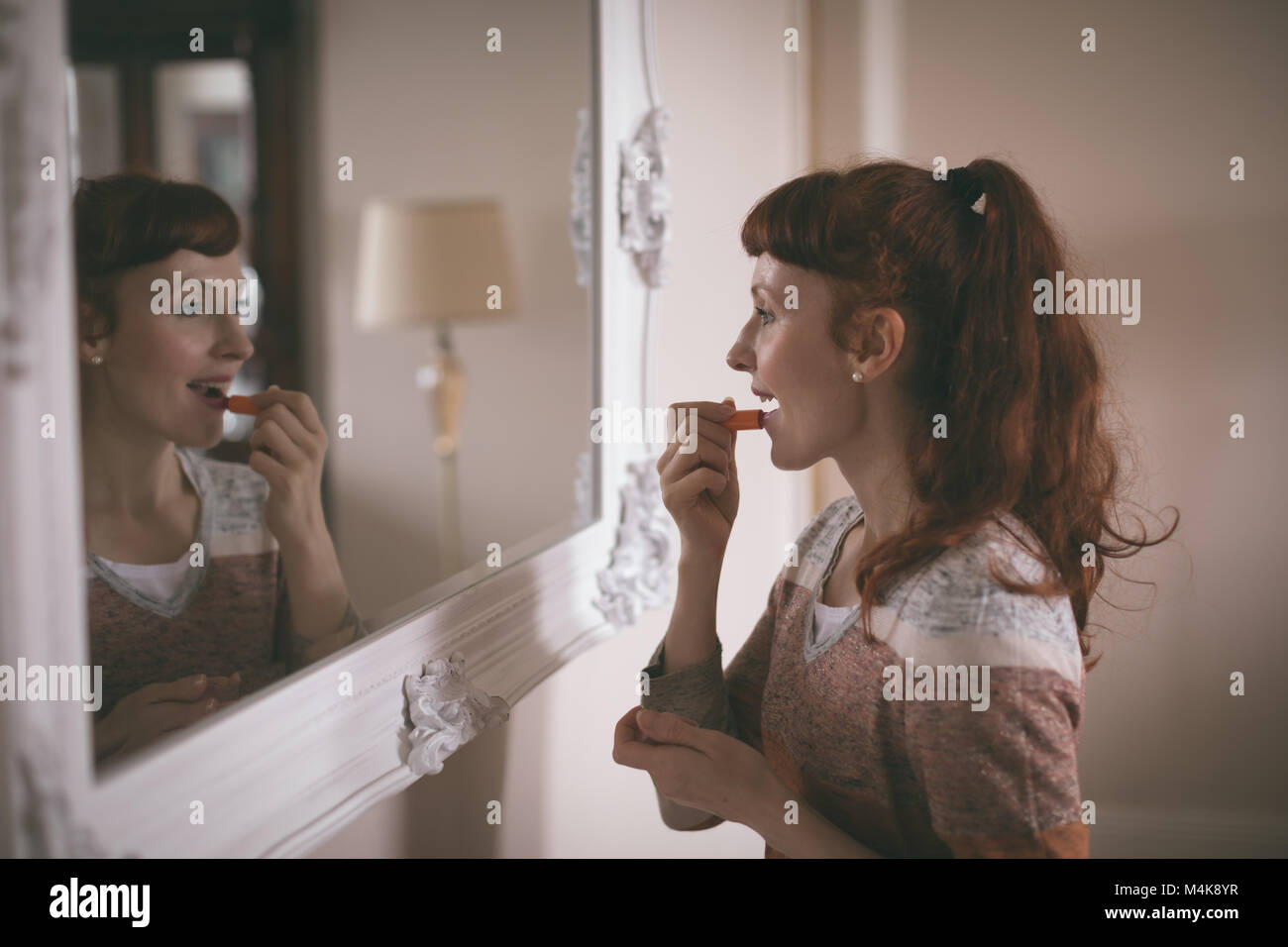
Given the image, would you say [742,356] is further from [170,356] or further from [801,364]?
[170,356]

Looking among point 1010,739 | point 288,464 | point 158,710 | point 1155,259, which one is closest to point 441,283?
point 288,464

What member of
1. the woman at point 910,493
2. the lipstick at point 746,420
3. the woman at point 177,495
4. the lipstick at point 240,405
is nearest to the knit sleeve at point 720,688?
the woman at point 910,493

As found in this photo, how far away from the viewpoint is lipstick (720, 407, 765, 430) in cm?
83

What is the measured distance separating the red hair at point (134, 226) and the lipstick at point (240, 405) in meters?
0.09

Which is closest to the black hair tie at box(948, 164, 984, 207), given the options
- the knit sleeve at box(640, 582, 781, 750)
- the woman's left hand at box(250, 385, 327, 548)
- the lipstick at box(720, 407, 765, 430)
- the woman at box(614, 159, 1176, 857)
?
the woman at box(614, 159, 1176, 857)

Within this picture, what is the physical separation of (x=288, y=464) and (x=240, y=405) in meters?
0.06

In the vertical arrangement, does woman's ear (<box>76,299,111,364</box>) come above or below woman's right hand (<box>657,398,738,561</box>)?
above

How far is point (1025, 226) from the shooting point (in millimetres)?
736

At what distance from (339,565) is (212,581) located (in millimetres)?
116

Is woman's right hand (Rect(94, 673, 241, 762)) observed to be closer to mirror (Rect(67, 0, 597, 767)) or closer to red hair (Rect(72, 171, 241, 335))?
mirror (Rect(67, 0, 597, 767))

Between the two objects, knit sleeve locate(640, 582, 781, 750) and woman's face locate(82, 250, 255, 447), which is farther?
knit sleeve locate(640, 582, 781, 750)

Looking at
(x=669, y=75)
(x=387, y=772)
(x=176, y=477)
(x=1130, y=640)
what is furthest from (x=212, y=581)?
(x=1130, y=640)

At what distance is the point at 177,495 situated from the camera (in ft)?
1.92

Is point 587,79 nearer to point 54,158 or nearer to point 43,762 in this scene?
point 54,158
